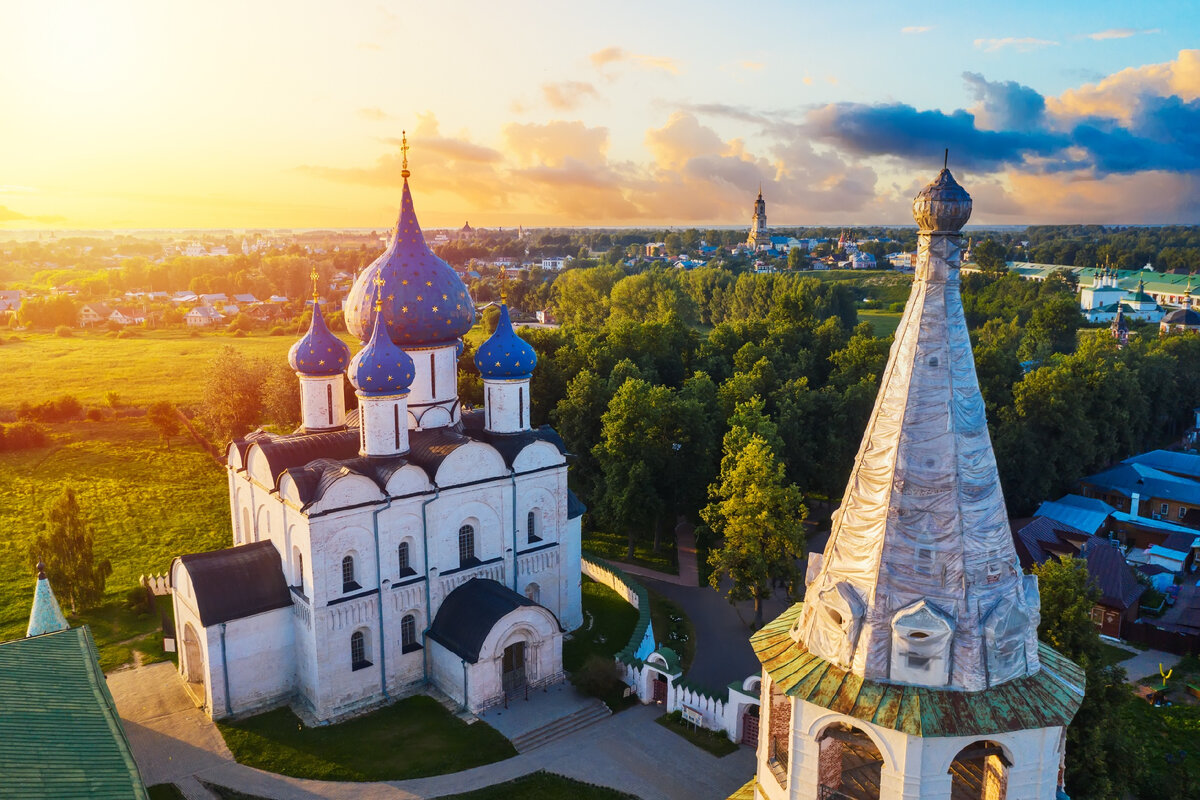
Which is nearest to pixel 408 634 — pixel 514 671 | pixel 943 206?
pixel 514 671

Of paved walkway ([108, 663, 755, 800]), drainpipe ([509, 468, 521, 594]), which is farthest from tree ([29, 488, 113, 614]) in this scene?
drainpipe ([509, 468, 521, 594])

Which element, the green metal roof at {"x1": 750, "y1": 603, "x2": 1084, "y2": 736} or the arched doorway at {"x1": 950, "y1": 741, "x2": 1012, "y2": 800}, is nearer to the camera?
the green metal roof at {"x1": 750, "y1": 603, "x2": 1084, "y2": 736}

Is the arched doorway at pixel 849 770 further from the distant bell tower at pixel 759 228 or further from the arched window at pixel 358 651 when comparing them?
the distant bell tower at pixel 759 228

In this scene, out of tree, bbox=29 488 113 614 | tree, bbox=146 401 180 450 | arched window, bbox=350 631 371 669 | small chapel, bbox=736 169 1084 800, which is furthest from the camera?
tree, bbox=146 401 180 450

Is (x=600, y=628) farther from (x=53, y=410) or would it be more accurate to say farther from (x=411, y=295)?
(x=53, y=410)

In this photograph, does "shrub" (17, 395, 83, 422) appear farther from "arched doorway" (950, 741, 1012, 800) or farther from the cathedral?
"arched doorway" (950, 741, 1012, 800)

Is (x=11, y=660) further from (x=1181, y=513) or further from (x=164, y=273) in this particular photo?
(x=164, y=273)
